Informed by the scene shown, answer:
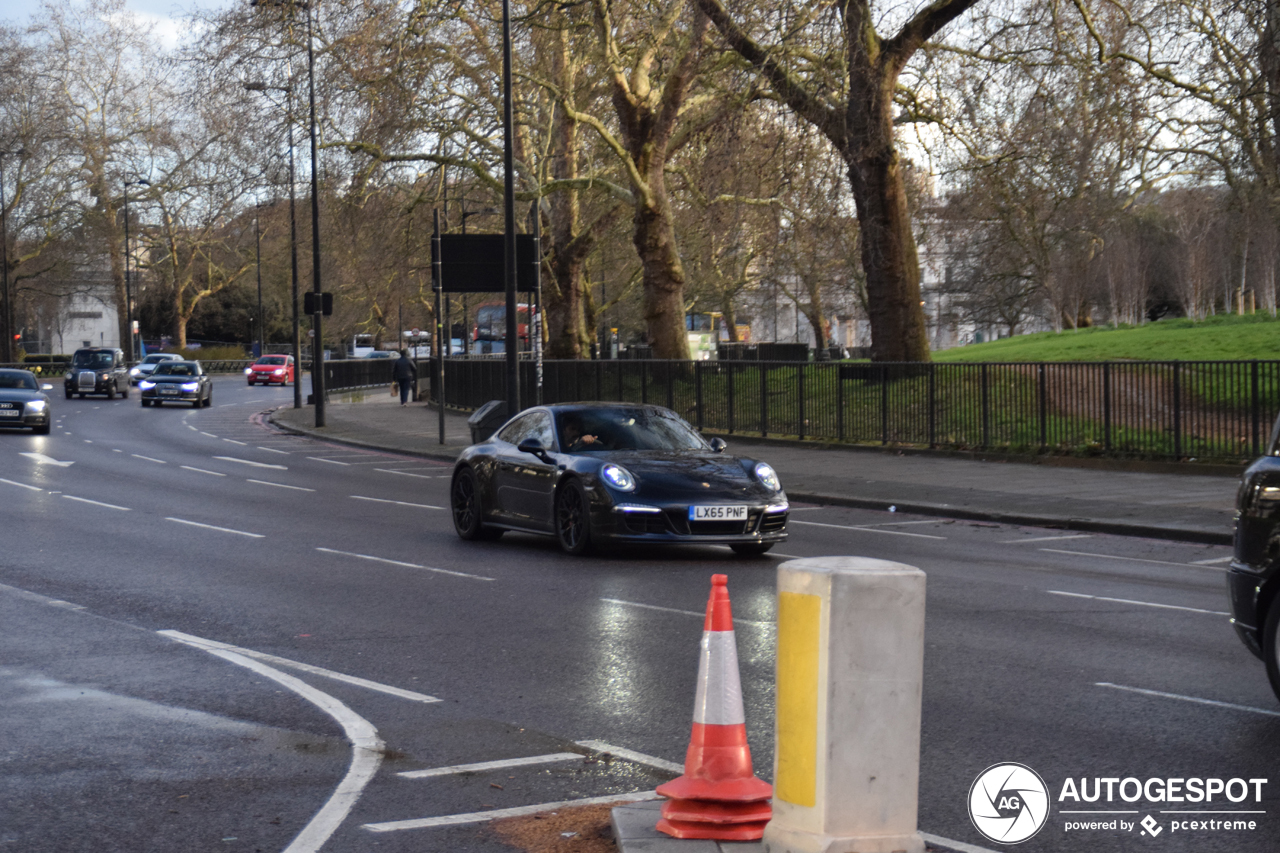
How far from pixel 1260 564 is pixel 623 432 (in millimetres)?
8073

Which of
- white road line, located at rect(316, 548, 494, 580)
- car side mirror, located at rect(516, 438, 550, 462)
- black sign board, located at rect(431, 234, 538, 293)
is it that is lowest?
white road line, located at rect(316, 548, 494, 580)

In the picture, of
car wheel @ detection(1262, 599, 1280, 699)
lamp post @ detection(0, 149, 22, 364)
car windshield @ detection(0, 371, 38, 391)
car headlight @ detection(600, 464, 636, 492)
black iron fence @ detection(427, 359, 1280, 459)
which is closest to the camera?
car wheel @ detection(1262, 599, 1280, 699)

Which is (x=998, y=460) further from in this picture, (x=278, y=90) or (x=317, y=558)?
(x=278, y=90)

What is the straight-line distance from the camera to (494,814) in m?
5.48

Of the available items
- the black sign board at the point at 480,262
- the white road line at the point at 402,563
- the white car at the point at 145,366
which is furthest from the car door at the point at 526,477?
the white car at the point at 145,366

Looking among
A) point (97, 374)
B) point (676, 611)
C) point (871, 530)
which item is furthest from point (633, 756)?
point (97, 374)

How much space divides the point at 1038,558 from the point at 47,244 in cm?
7226

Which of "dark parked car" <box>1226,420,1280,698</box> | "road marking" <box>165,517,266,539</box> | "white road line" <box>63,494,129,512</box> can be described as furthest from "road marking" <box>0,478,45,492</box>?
"dark parked car" <box>1226,420,1280,698</box>

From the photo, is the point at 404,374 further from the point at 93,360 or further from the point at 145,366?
the point at 145,366

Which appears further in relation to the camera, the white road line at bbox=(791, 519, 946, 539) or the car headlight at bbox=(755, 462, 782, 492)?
the white road line at bbox=(791, 519, 946, 539)

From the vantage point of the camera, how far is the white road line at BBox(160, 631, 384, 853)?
17.2 feet

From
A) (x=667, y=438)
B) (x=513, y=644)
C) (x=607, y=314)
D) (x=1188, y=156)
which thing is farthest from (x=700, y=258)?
(x=513, y=644)

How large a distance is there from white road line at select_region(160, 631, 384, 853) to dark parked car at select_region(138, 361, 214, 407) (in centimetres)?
4407

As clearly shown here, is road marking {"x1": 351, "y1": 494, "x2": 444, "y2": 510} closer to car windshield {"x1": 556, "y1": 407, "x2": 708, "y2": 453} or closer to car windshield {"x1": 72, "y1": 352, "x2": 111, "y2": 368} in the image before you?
car windshield {"x1": 556, "y1": 407, "x2": 708, "y2": 453}
